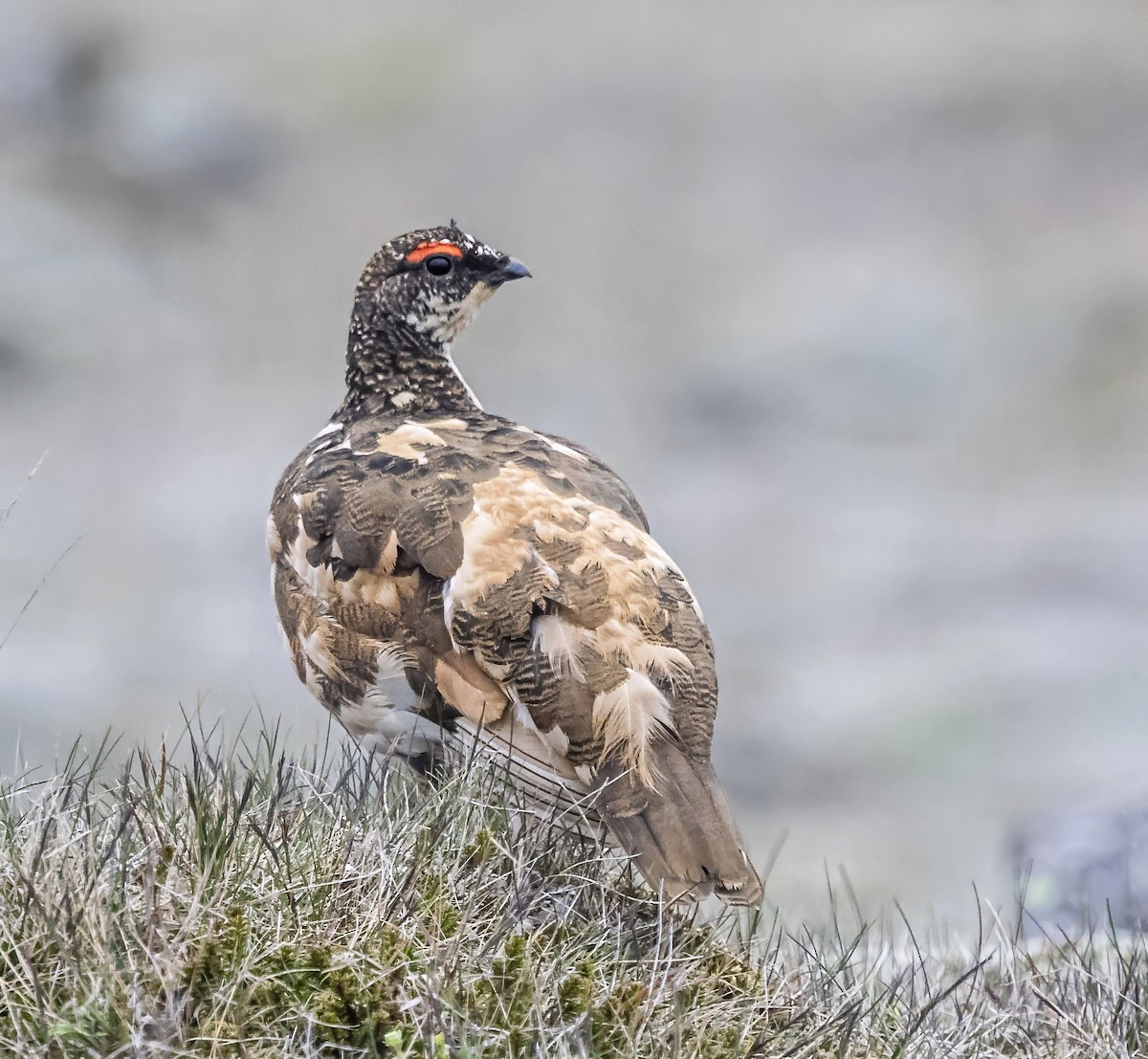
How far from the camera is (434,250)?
194 inches

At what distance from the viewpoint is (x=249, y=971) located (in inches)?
102

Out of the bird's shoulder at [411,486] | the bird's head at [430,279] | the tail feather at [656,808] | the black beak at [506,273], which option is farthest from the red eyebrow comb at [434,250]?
the tail feather at [656,808]

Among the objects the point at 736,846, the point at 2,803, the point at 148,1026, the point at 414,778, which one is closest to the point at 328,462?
the point at 414,778

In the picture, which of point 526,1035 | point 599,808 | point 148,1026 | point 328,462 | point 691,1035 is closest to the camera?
point 148,1026

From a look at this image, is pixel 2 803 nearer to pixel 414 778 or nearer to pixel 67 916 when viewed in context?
pixel 67 916

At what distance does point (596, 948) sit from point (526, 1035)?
367 millimetres

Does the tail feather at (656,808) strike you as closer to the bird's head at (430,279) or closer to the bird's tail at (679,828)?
the bird's tail at (679,828)

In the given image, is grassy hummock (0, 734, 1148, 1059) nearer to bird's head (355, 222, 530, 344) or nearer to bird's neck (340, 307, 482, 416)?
bird's neck (340, 307, 482, 416)

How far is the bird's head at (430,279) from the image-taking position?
4922mm

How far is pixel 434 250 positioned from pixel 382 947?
116 inches

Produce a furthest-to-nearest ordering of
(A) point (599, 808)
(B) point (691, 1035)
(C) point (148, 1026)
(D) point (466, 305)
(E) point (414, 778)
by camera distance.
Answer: (D) point (466, 305), (E) point (414, 778), (A) point (599, 808), (B) point (691, 1035), (C) point (148, 1026)

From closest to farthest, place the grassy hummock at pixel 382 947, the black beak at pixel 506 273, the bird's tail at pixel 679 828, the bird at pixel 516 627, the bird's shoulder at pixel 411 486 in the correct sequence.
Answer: the grassy hummock at pixel 382 947 → the bird's tail at pixel 679 828 → the bird at pixel 516 627 → the bird's shoulder at pixel 411 486 → the black beak at pixel 506 273

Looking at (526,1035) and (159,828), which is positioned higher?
(159,828)

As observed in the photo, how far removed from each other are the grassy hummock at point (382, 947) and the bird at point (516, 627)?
17cm
